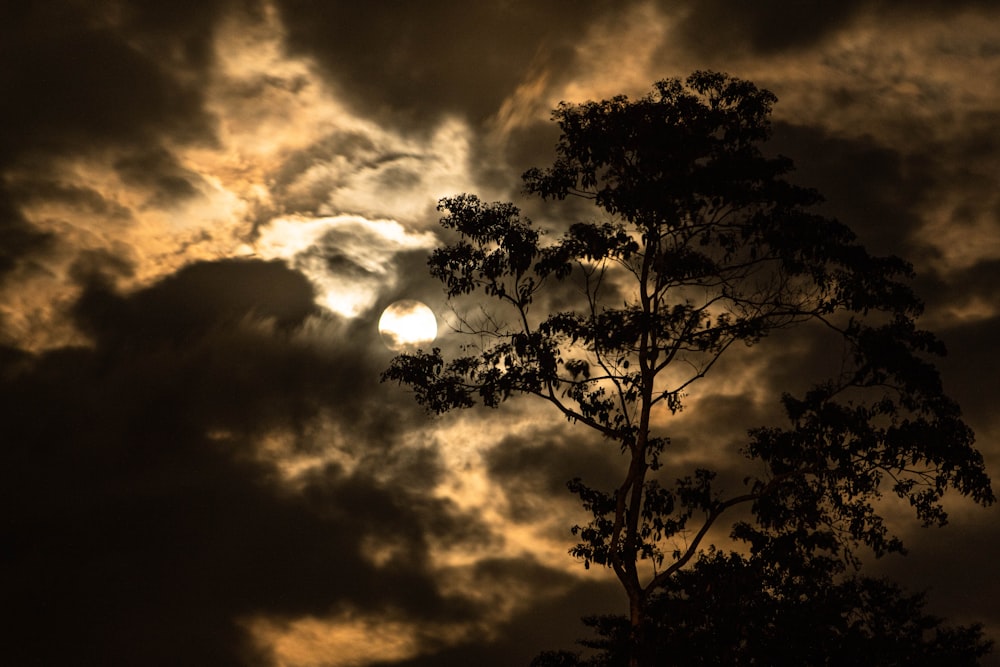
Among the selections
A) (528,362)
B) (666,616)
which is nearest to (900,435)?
(666,616)

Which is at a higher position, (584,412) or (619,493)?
(584,412)

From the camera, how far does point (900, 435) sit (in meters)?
21.8

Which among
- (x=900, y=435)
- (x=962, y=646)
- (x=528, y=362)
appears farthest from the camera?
(x=962, y=646)

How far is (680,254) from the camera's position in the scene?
73.7ft

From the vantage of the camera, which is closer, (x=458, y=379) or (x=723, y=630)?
(x=723, y=630)

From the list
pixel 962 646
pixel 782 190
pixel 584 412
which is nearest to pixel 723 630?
pixel 584 412

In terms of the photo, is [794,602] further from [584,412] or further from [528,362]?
[528,362]

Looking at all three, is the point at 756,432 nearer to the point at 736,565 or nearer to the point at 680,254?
the point at 736,565

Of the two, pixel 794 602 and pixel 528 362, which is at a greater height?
pixel 528 362

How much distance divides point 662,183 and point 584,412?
548 centimetres

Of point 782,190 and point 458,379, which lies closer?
point 782,190

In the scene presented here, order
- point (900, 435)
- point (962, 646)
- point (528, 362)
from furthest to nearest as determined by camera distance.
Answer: point (962, 646), point (528, 362), point (900, 435)

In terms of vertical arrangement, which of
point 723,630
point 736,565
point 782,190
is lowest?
point 723,630

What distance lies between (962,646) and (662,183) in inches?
808
